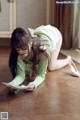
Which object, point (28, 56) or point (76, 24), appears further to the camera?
point (76, 24)

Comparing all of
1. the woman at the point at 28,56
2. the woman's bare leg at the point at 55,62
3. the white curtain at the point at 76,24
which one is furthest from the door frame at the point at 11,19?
the woman at the point at 28,56

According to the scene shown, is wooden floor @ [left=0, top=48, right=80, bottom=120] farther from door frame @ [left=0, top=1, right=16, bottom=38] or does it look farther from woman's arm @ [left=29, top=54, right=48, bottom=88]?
door frame @ [left=0, top=1, right=16, bottom=38]

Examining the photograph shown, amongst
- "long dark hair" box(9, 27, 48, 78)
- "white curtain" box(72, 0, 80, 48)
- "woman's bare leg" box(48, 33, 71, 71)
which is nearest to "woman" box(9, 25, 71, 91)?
"long dark hair" box(9, 27, 48, 78)

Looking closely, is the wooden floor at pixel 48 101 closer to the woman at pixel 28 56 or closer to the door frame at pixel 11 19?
the woman at pixel 28 56

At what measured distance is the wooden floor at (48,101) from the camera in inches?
50.7

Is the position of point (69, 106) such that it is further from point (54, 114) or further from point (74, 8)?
point (74, 8)

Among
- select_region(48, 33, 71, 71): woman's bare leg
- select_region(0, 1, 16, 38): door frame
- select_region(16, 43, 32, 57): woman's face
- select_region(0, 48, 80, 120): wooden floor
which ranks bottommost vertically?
select_region(0, 48, 80, 120): wooden floor

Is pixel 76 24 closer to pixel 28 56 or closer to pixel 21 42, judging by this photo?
pixel 28 56

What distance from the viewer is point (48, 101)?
146 centimetres

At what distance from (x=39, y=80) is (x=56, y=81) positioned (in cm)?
17

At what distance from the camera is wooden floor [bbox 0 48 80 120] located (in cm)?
129

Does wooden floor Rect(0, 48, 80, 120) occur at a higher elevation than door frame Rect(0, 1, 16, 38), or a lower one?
lower

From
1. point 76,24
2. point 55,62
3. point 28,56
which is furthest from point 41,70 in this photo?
point 76,24

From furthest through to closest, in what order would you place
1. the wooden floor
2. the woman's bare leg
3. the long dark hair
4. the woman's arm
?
the woman's bare leg, the woman's arm, the long dark hair, the wooden floor
